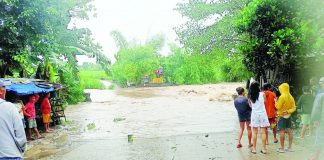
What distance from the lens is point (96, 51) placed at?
789 inches

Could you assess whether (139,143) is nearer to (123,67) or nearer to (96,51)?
(96,51)

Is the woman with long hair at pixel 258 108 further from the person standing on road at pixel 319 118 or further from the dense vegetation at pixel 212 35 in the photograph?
the dense vegetation at pixel 212 35

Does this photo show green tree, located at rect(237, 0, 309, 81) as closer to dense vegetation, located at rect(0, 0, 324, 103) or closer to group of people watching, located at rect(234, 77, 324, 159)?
dense vegetation, located at rect(0, 0, 324, 103)

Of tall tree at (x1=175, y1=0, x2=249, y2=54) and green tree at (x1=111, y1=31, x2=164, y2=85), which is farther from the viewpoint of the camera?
green tree at (x1=111, y1=31, x2=164, y2=85)

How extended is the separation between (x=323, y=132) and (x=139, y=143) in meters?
5.94

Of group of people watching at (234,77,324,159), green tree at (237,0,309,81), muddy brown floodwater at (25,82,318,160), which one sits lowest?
muddy brown floodwater at (25,82,318,160)

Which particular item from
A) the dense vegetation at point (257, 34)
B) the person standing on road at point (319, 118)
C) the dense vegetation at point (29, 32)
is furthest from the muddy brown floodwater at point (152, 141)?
the dense vegetation at point (29, 32)

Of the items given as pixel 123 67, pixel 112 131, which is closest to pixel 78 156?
pixel 112 131

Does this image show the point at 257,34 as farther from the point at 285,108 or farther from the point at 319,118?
the point at 319,118

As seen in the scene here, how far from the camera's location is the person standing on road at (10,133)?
13.2 feet

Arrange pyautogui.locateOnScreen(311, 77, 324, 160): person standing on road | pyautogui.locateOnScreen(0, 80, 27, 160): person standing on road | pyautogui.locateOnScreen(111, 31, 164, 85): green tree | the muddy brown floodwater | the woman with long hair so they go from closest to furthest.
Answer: pyautogui.locateOnScreen(0, 80, 27, 160): person standing on road < pyautogui.locateOnScreen(311, 77, 324, 160): person standing on road < the woman with long hair < the muddy brown floodwater < pyautogui.locateOnScreen(111, 31, 164, 85): green tree

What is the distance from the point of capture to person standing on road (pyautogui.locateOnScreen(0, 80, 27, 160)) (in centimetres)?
402

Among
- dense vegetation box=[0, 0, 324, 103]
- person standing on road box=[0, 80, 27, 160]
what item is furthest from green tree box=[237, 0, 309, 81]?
person standing on road box=[0, 80, 27, 160]

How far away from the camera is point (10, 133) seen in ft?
13.4
